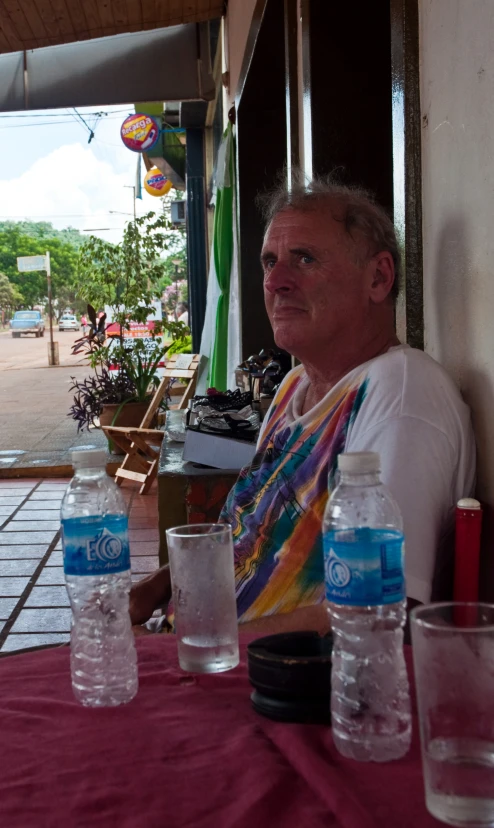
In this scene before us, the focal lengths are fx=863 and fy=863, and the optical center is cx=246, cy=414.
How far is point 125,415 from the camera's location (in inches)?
285

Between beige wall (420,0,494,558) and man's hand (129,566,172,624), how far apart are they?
724mm

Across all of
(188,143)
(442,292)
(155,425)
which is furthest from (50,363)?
(442,292)

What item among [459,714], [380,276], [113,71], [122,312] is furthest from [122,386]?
[459,714]

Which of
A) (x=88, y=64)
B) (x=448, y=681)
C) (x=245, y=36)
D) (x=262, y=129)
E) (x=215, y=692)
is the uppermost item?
(x=88, y=64)

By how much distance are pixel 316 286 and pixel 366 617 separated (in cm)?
100

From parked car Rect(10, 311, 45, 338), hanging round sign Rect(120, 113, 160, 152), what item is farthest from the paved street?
parked car Rect(10, 311, 45, 338)

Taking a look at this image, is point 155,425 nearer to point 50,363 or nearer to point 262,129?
point 262,129

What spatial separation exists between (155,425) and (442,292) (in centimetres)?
612

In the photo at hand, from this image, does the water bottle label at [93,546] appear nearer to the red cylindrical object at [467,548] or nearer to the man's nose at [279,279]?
the red cylindrical object at [467,548]

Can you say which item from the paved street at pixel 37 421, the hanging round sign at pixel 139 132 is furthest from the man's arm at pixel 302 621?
the hanging round sign at pixel 139 132

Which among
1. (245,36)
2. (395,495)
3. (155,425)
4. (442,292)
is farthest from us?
(155,425)

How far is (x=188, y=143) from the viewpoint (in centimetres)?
1090

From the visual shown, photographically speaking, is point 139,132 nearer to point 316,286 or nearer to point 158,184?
point 158,184

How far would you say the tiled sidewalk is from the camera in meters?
3.31
